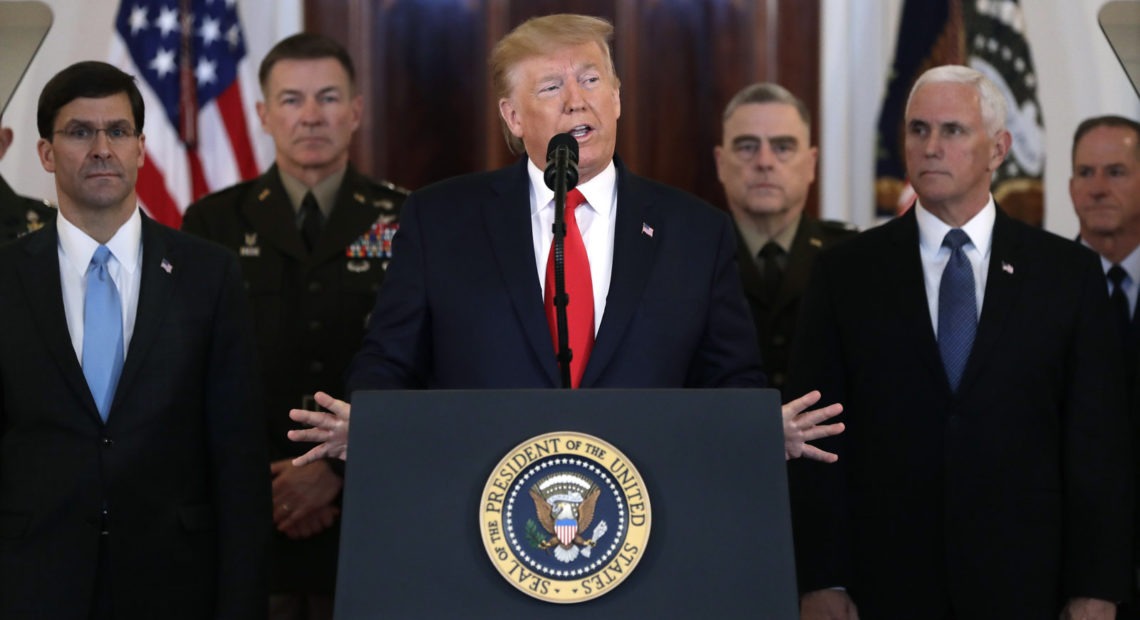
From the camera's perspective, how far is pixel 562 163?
2.14 metres

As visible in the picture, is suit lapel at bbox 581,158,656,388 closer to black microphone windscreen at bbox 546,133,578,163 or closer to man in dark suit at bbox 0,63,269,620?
black microphone windscreen at bbox 546,133,578,163

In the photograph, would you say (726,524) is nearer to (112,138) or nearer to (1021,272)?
(1021,272)

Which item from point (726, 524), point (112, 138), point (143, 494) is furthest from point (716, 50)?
point (726, 524)

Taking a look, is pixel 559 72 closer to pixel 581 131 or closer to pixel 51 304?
pixel 581 131

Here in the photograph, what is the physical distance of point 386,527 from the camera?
6.19 ft

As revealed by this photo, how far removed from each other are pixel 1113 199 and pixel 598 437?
2660 millimetres

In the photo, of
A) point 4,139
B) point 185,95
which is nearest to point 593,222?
point 4,139

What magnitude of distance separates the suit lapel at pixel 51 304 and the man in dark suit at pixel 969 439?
1.54m

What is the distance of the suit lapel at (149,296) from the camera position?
9.93 feet

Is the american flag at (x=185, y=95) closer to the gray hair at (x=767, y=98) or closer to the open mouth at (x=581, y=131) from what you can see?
the gray hair at (x=767, y=98)

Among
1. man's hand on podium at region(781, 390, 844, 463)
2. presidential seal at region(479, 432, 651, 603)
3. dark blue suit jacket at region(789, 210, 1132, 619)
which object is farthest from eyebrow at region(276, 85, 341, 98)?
presidential seal at region(479, 432, 651, 603)

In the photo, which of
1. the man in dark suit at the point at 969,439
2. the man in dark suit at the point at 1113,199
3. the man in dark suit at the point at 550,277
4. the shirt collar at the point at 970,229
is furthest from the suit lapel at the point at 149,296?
the man in dark suit at the point at 1113,199

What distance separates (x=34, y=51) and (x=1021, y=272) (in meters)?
2.97

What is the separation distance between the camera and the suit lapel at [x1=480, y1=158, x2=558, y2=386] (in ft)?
7.95
